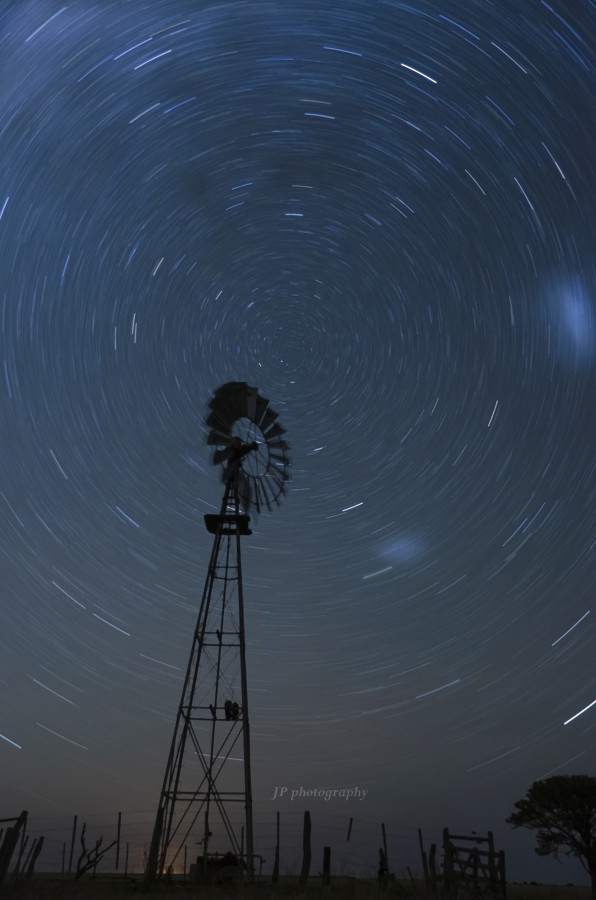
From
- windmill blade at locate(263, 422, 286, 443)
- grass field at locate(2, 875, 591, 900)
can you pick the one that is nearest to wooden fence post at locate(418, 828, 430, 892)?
grass field at locate(2, 875, 591, 900)

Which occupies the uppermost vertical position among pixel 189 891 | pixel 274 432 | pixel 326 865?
pixel 274 432

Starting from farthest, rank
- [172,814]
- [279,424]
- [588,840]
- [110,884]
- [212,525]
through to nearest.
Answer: [588,840] < [279,424] < [212,525] < [172,814] < [110,884]

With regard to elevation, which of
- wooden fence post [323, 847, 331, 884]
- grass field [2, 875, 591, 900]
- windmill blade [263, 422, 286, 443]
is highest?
windmill blade [263, 422, 286, 443]

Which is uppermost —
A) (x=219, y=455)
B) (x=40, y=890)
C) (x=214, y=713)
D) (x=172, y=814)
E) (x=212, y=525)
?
(x=219, y=455)

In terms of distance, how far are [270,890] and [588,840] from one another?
27216mm

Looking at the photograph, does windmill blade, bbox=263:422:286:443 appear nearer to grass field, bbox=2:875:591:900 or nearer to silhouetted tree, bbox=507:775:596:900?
grass field, bbox=2:875:591:900

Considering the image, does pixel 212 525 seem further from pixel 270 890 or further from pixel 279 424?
pixel 270 890

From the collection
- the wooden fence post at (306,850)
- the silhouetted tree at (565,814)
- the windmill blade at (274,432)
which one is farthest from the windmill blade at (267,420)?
the silhouetted tree at (565,814)

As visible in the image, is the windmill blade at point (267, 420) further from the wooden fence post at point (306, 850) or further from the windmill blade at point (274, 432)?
the wooden fence post at point (306, 850)

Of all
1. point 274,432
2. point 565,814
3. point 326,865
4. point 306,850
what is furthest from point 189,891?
point 565,814

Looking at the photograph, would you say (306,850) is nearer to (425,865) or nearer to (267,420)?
(425,865)

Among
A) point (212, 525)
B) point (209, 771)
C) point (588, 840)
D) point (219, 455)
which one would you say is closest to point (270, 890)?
point (209, 771)

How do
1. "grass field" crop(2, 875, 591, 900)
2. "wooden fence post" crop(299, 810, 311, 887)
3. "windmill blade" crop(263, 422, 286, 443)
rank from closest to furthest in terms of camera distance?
"grass field" crop(2, 875, 591, 900)
"wooden fence post" crop(299, 810, 311, 887)
"windmill blade" crop(263, 422, 286, 443)

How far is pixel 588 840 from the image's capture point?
37.9 meters
